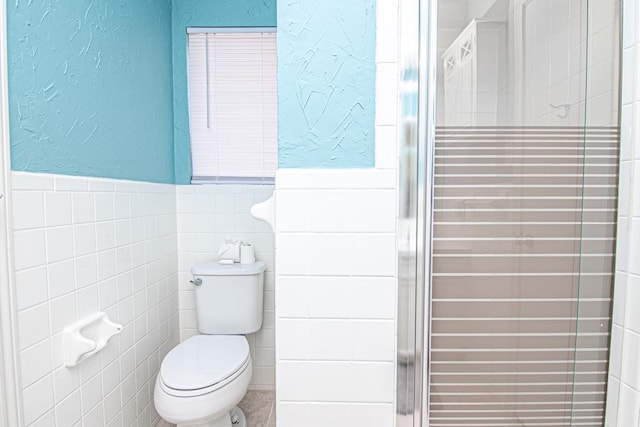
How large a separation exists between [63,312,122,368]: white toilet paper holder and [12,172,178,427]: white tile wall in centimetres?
2

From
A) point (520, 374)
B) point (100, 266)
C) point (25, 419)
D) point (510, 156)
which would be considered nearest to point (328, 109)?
point (510, 156)

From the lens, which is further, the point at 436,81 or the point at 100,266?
the point at 100,266

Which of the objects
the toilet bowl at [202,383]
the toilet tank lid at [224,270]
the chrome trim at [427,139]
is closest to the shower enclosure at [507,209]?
the chrome trim at [427,139]

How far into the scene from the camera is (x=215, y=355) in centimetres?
156

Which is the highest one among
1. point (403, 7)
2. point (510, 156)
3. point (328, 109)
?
point (403, 7)

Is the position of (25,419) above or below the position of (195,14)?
below

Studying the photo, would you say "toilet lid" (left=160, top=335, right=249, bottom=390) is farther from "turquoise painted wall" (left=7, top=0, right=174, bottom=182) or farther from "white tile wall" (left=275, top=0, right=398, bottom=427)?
"turquoise painted wall" (left=7, top=0, right=174, bottom=182)

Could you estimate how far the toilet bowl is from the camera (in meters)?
1.32

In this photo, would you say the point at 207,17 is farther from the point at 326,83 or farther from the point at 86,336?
the point at 86,336

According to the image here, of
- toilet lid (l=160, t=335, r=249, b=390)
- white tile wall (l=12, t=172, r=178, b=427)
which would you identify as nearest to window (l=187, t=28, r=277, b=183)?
white tile wall (l=12, t=172, r=178, b=427)

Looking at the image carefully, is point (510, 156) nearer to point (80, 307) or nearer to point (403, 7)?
point (403, 7)

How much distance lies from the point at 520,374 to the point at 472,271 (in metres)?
0.28

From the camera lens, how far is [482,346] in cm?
90

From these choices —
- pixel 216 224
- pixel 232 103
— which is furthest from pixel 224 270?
pixel 232 103
